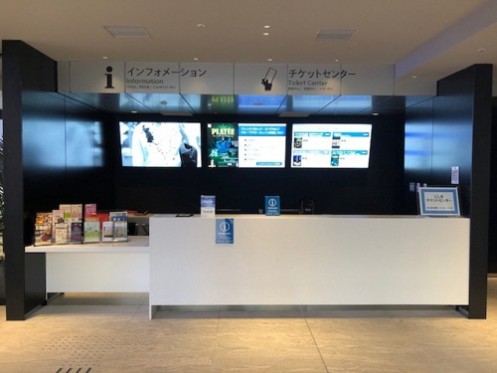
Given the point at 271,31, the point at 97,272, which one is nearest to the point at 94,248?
the point at 97,272

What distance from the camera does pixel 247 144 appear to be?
7.21 m

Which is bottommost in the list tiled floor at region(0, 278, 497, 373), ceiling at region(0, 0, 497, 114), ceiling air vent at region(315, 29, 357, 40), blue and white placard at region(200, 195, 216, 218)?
tiled floor at region(0, 278, 497, 373)

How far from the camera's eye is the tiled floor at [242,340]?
344cm

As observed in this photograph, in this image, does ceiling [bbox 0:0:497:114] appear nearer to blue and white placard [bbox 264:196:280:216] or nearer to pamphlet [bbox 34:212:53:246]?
blue and white placard [bbox 264:196:280:216]

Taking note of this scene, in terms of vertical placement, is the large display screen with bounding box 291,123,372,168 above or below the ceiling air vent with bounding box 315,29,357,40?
below

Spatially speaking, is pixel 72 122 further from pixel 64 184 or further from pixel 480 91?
pixel 480 91

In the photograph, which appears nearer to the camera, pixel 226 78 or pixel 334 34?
pixel 334 34

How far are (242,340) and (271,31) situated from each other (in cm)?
307

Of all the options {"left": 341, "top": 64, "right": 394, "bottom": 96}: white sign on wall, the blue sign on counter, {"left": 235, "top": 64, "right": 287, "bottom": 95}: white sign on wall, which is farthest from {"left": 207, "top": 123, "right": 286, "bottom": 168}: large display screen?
the blue sign on counter

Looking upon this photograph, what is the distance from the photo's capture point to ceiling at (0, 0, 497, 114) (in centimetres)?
352

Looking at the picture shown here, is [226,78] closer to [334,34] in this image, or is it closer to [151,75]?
[151,75]

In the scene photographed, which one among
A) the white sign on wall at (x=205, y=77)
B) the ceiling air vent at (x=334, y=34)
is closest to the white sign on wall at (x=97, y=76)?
the white sign on wall at (x=205, y=77)

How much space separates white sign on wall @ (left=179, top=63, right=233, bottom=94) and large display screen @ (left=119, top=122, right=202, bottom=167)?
1801mm

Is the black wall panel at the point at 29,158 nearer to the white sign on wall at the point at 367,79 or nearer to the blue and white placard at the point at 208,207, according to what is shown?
the blue and white placard at the point at 208,207
